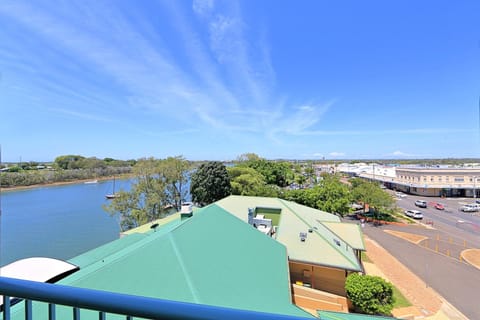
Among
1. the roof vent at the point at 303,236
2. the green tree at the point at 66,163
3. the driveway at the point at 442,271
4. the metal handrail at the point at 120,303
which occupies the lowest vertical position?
the driveway at the point at 442,271

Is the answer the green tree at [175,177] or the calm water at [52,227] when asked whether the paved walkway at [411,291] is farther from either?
the calm water at [52,227]

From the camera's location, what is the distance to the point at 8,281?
886mm

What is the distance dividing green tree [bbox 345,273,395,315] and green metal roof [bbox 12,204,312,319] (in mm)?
2847

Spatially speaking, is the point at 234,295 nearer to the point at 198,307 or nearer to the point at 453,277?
the point at 198,307

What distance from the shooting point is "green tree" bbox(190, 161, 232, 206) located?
20.8 meters

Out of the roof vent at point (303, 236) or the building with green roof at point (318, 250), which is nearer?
the building with green roof at point (318, 250)

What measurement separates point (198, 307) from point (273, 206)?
11.4 m

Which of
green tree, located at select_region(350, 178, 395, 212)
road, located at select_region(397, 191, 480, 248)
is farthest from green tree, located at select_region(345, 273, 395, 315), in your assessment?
green tree, located at select_region(350, 178, 395, 212)

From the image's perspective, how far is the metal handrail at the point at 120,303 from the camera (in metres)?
0.71

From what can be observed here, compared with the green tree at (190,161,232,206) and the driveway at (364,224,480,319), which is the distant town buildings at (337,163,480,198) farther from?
the green tree at (190,161,232,206)

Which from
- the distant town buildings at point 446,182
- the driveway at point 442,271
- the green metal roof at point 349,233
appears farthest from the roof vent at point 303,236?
the distant town buildings at point 446,182

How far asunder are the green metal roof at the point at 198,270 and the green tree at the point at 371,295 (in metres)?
2.85

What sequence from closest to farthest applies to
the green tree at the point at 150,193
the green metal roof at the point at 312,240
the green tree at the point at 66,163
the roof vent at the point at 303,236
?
the green metal roof at the point at 312,240 → the roof vent at the point at 303,236 → the green tree at the point at 150,193 → the green tree at the point at 66,163

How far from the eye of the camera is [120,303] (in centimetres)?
78
